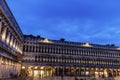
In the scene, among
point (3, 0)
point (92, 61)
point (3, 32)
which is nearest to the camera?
point (3, 0)

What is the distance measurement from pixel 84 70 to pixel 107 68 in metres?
15.3

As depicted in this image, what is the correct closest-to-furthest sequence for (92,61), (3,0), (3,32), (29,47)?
(3,0) → (3,32) → (29,47) → (92,61)

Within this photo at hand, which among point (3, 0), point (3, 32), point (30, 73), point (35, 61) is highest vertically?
point (3, 0)

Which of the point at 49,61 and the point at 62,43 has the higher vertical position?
the point at 62,43

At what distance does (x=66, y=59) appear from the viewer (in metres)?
98.3

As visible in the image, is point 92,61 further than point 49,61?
Yes

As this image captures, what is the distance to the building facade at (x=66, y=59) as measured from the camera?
3558 inches

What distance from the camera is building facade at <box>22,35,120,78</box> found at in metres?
90.4

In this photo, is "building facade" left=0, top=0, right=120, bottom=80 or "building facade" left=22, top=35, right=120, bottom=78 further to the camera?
"building facade" left=22, top=35, right=120, bottom=78

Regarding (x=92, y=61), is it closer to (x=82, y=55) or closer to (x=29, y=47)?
(x=82, y=55)

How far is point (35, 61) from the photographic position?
297 ft

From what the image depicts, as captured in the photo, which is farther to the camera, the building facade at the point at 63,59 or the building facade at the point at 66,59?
the building facade at the point at 66,59

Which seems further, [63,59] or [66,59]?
[66,59]

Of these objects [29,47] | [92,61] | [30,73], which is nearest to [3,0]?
[29,47]
